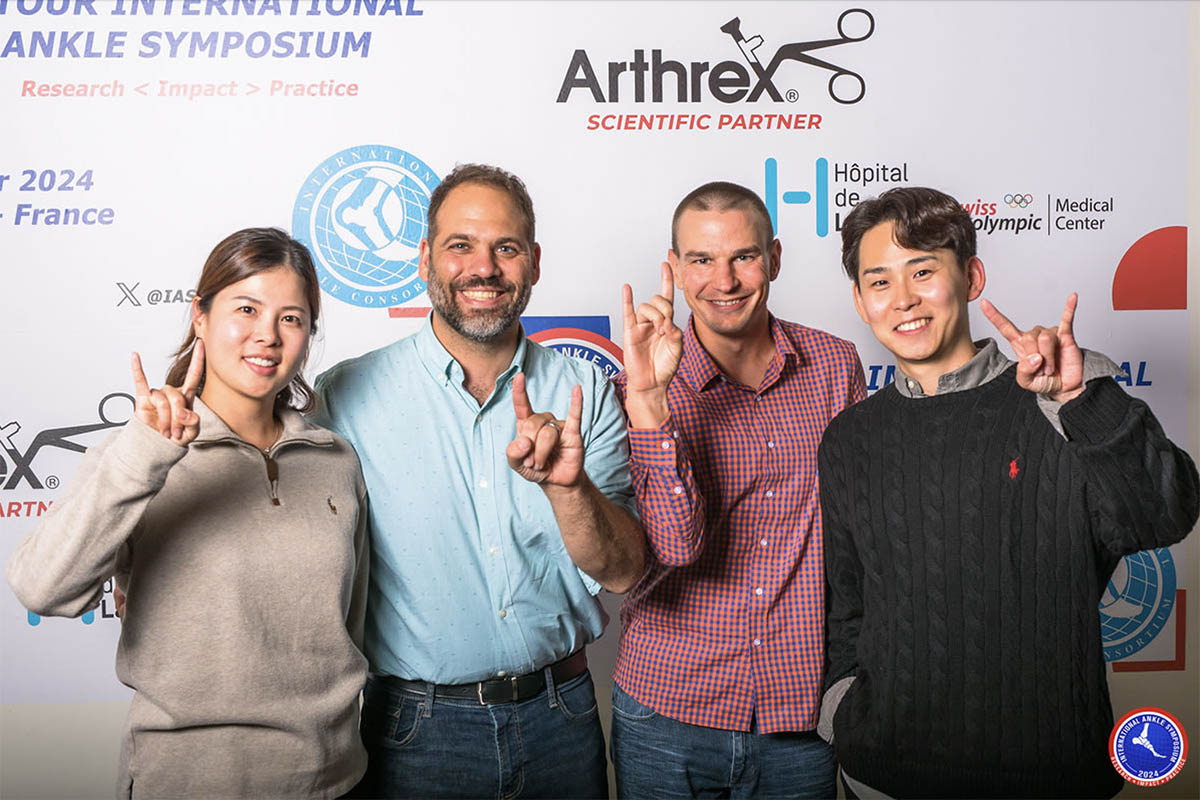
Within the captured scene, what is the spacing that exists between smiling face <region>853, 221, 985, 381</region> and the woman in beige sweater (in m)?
0.97

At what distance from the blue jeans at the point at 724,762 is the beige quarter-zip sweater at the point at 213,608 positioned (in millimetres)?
620

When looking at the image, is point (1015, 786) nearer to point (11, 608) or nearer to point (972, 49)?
point (972, 49)

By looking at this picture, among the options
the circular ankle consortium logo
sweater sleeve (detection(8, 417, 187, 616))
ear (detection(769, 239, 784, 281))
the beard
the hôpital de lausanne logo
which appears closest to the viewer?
sweater sleeve (detection(8, 417, 187, 616))

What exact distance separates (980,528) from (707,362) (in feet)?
2.07

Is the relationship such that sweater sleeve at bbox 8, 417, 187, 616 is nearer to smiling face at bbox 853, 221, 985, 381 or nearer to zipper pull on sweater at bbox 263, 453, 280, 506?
zipper pull on sweater at bbox 263, 453, 280, 506

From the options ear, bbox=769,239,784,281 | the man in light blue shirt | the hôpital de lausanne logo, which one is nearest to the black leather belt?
the man in light blue shirt

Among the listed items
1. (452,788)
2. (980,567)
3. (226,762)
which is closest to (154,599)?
(226,762)

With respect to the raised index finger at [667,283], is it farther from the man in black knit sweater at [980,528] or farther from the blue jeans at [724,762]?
the blue jeans at [724,762]

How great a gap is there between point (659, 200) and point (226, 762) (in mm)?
2057

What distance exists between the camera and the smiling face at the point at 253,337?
1624 mm

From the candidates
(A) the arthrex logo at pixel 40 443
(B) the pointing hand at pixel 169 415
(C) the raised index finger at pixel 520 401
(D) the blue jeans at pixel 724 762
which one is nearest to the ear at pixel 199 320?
(B) the pointing hand at pixel 169 415

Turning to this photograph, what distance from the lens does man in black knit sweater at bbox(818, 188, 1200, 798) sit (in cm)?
147

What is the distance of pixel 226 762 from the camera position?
1512 mm

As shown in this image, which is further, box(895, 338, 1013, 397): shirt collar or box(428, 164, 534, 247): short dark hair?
box(428, 164, 534, 247): short dark hair
